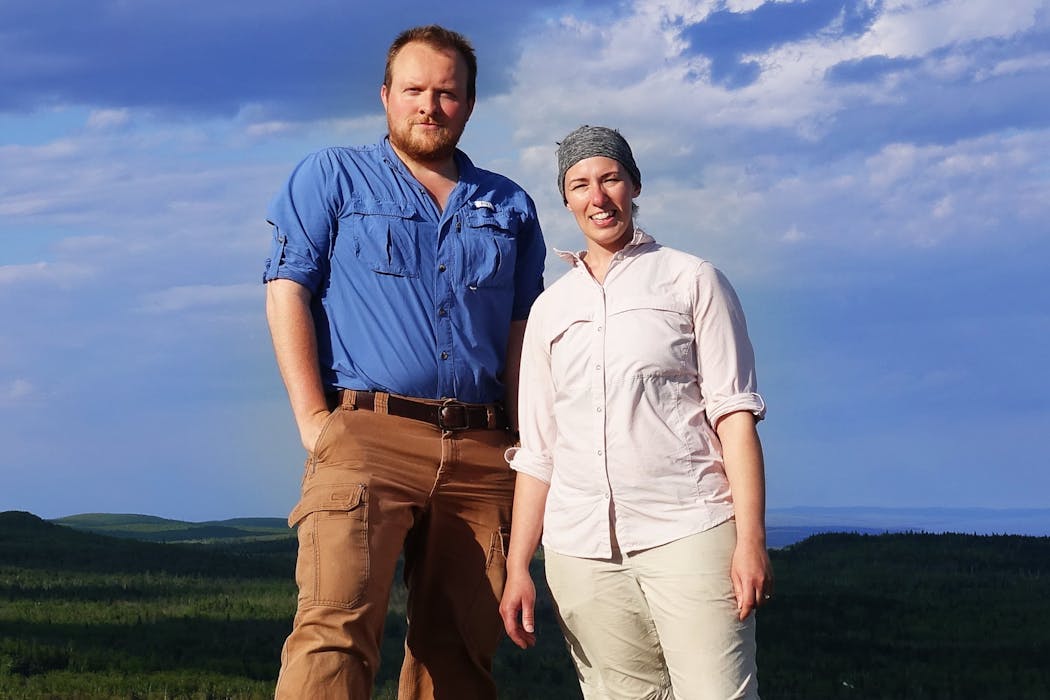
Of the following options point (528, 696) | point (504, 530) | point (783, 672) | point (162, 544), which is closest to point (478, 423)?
point (504, 530)

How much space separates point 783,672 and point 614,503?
8606 mm

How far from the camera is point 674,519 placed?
3844 mm

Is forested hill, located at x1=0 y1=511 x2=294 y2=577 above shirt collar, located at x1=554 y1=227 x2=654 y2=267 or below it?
below

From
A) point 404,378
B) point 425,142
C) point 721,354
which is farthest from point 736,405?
point 425,142

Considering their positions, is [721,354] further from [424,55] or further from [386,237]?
[424,55]

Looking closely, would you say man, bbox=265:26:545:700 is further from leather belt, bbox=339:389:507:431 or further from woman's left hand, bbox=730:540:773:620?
woman's left hand, bbox=730:540:773:620

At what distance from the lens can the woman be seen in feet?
12.5

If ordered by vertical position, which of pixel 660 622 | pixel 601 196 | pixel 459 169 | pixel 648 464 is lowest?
pixel 660 622

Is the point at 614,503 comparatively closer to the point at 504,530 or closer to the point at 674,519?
the point at 674,519

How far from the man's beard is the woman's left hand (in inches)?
82.3

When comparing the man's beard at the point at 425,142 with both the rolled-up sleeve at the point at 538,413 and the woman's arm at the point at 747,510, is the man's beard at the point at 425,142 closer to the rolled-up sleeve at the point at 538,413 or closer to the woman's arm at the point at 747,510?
the rolled-up sleeve at the point at 538,413

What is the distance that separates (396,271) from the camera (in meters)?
4.77

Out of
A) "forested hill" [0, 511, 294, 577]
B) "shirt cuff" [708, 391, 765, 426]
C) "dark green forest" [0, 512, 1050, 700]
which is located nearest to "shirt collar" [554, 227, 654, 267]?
"shirt cuff" [708, 391, 765, 426]

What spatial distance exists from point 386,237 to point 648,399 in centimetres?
145
